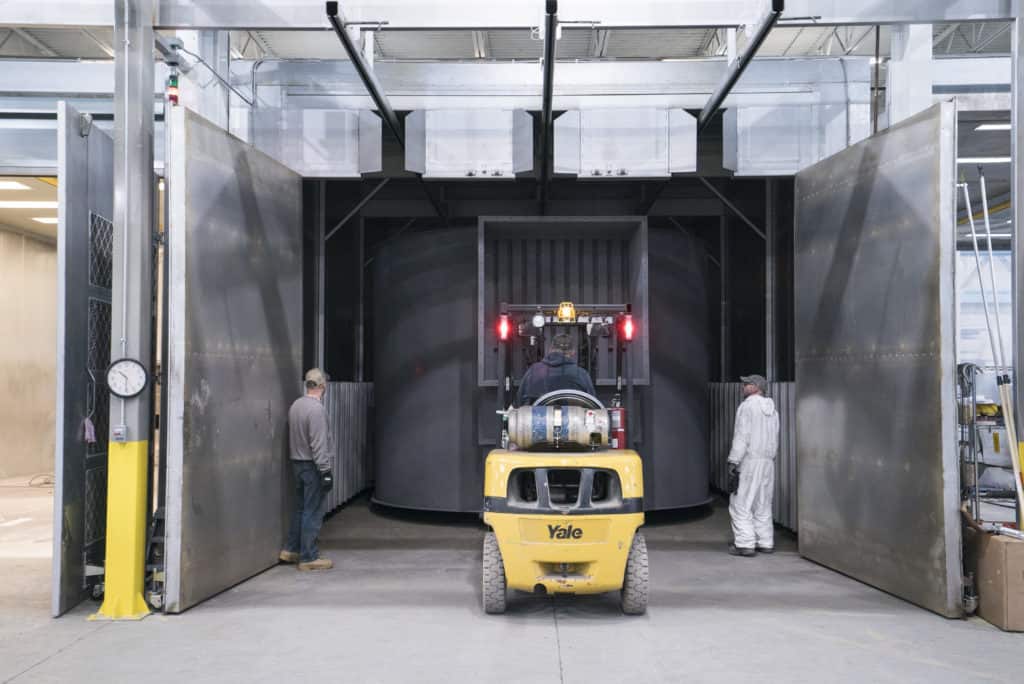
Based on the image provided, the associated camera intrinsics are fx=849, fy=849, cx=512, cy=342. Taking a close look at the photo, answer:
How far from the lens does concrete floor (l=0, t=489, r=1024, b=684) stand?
18.1 ft

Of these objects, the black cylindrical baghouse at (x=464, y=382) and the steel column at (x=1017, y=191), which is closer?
the steel column at (x=1017, y=191)

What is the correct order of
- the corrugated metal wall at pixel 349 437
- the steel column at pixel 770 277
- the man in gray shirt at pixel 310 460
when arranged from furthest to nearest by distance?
1. the corrugated metal wall at pixel 349 437
2. the steel column at pixel 770 277
3. the man in gray shirt at pixel 310 460

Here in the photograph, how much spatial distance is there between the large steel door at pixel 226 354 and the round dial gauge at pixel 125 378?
242 mm

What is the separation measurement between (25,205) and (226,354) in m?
9.80

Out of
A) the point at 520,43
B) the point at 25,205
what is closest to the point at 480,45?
the point at 520,43

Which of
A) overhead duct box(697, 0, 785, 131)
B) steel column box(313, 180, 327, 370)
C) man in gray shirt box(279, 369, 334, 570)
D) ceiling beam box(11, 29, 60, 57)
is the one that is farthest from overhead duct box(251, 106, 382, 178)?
ceiling beam box(11, 29, 60, 57)

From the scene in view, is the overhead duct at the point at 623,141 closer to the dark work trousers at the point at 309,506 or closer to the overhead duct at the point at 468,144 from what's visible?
the overhead duct at the point at 468,144

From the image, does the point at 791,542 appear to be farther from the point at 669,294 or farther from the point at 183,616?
the point at 183,616

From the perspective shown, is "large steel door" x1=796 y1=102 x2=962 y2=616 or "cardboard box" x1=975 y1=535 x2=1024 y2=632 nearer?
"cardboard box" x1=975 y1=535 x2=1024 y2=632

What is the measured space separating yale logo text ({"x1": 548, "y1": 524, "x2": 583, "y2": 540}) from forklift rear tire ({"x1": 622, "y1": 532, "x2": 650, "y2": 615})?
52 centimetres

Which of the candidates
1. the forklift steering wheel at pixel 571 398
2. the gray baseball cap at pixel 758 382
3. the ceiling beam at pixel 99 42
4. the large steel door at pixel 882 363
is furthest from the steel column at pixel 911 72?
the ceiling beam at pixel 99 42

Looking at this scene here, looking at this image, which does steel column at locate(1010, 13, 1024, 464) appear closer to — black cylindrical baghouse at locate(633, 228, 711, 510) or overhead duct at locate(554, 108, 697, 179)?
overhead duct at locate(554, 108, 697, 179)

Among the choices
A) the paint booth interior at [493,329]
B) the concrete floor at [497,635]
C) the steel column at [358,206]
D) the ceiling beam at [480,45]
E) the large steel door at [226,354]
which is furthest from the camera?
the ceiling beam at [480,45]

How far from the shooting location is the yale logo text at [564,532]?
6.57 meters
